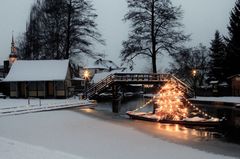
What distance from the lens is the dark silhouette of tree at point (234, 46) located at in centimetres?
5466

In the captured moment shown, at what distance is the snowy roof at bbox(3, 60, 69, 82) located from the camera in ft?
175

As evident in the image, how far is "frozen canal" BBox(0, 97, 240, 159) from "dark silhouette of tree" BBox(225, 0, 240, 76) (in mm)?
30745

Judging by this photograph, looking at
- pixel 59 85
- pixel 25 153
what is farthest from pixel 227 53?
pixel 25 153

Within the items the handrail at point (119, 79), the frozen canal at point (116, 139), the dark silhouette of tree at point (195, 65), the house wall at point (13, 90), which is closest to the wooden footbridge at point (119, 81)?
the handrail at point (119, 79)

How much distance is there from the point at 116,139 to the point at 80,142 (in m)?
2.10

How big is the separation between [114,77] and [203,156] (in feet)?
99.5

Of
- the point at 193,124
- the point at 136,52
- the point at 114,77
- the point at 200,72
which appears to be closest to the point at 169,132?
the point at 193,124

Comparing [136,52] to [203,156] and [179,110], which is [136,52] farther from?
[203,156]

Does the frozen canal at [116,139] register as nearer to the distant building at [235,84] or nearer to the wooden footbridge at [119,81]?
the wooden footbridge at [119,81]

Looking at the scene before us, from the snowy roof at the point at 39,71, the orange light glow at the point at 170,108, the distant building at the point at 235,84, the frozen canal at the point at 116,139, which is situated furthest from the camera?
the distant building at the point at 235,84

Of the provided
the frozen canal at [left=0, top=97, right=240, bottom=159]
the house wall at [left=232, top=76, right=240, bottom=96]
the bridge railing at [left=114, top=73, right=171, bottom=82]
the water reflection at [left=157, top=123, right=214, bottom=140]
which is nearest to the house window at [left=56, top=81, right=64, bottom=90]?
the bridge railing at [left=114, top=73, right=171, bottom=82]

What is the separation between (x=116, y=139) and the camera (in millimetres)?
19875

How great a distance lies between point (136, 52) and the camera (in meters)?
53.6

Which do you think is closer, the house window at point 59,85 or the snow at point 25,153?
the snow at point 25,153
